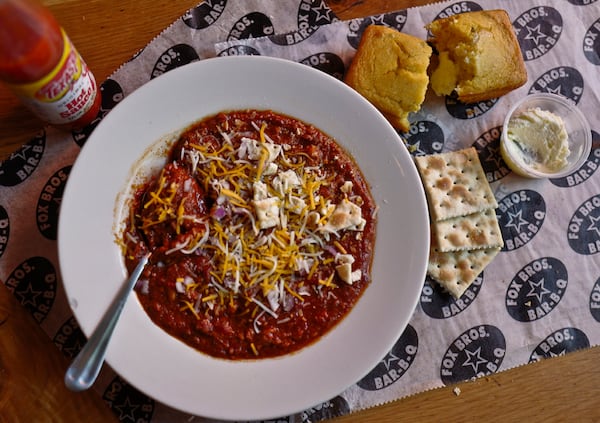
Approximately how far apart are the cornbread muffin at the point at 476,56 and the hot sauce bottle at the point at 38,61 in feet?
6.59

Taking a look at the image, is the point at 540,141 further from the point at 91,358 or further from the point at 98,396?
the point at 98,396

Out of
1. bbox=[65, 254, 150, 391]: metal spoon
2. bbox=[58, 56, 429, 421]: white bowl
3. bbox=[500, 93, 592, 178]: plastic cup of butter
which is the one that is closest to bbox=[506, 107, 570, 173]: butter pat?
bbox=[500, 93, 592, 178]: plastic cup of butter

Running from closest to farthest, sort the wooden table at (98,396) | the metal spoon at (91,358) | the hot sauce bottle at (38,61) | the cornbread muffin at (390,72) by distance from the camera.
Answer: the hot sauce bottle at (38,61) → the metal spoon at (91,358) → the wooden table at (98,396) → the cornbread muffin at (390,72)

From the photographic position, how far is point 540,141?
10.3 ft

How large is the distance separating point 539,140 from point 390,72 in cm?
99

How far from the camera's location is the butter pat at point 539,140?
309 cm

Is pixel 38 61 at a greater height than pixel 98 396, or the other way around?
pixel 38 61

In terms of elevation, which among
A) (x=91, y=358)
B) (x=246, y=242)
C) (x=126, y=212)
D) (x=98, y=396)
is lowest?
(x=98, y=396)

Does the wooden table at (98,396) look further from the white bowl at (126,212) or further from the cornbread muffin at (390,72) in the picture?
the cornbread muffin at (390,72)

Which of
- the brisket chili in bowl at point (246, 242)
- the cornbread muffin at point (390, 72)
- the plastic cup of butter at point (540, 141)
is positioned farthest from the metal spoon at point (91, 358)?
the plastic cup of butter at point (540, 141)

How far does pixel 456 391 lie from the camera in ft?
9.72

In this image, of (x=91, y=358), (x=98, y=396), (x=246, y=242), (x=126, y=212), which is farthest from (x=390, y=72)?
(x=98, y=396)

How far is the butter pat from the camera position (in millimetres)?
3090

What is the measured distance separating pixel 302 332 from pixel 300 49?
1667 millimetres
